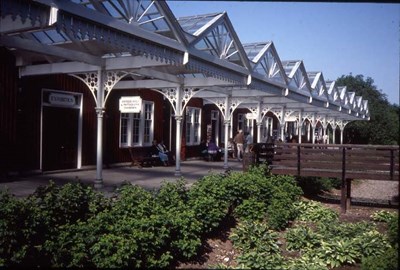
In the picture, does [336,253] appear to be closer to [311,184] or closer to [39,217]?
[39,217]

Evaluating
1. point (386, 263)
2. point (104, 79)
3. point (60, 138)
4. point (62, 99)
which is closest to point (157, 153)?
point (60, 138)

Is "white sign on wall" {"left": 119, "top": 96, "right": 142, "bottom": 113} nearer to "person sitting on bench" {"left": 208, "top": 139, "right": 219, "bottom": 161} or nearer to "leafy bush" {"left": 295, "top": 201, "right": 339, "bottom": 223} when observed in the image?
"leafy bush" {"left": 295, "top": 201, "right": 339, "bottom": 223}

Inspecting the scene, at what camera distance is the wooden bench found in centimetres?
1563

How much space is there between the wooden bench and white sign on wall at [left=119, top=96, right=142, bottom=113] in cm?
408

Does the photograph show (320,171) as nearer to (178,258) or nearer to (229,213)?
(229,213)

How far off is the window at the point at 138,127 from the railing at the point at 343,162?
23.6ft

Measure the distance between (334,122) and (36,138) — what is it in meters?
29.1

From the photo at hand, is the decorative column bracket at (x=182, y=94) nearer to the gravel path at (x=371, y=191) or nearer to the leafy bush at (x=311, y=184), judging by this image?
the leafy bush at (x=311, y=184)

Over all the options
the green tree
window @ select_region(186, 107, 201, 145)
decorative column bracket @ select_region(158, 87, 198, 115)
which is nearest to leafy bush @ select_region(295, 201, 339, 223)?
decorative column bracket @ select_region(158, 87, 198, 115)

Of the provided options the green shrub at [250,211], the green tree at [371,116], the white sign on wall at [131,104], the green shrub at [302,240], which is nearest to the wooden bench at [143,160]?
the white sign on wall at [131,104]

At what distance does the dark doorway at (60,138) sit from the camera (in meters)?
12.4

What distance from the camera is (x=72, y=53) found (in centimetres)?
893

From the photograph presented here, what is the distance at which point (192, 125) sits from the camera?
2064 centimetres

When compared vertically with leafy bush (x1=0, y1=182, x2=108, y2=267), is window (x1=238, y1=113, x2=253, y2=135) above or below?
above
